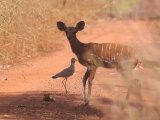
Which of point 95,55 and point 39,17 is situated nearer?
point 95,55

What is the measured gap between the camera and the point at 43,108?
981 centimetres

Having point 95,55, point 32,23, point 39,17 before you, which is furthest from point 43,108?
point 39,17

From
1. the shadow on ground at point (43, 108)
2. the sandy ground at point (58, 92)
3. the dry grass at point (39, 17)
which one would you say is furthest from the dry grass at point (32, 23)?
the shadow on ground at point (43, 108)

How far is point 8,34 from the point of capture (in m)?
11.5

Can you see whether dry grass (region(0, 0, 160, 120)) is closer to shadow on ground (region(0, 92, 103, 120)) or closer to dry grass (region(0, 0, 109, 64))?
dry grass (region(0, 0, 109, 64))

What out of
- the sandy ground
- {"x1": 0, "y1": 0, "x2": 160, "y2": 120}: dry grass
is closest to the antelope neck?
the sandy ground

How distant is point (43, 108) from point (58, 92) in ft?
6.43

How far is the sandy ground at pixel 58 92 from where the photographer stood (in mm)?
5898

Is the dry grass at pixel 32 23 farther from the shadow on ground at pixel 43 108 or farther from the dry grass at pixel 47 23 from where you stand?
the shadow on ground at pixel 43 108

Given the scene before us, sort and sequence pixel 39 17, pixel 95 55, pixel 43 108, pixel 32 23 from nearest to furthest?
pixel 43 108
pixel 95 55
pixel 32 23
pixel 39 17

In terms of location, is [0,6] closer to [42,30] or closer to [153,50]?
[153,50]

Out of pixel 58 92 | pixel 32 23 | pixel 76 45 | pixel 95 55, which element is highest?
pixel 32 23

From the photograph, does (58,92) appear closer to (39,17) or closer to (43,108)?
(43,108)

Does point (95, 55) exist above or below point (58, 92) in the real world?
above
